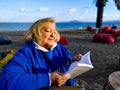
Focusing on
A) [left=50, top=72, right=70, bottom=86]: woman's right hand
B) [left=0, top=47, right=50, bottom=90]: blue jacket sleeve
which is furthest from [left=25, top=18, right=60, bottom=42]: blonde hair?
[left=50, top=72, right=70, bottom=86]: woman's right hand

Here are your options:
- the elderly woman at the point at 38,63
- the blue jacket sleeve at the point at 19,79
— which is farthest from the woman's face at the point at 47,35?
the blue jacket sleeve at the point at 19,79

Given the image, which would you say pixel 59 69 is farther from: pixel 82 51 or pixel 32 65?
pixel 82 51

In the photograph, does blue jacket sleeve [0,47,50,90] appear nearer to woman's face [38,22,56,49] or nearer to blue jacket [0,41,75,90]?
blue jacket [0,41,75,90]

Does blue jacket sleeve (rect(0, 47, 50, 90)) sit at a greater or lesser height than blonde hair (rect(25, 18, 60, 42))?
lesser

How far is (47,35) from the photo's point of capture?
3.40 meters

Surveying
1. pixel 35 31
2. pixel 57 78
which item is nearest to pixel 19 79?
pixel 57 78

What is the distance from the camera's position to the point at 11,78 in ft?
9.50

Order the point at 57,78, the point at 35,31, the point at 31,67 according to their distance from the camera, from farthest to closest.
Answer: the point at 35,31, the point at 31,67, the point at 57,78

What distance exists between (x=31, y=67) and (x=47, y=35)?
16.2 inches

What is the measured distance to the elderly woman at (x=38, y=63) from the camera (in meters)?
2.91

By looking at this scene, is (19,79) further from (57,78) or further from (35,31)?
(35,31)

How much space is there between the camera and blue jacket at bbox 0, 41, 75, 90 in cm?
291

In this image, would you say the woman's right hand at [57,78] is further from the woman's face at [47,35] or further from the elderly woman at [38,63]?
the woman's face at [47,35]

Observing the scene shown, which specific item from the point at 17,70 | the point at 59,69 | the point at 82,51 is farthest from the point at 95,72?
the point at 17,70
